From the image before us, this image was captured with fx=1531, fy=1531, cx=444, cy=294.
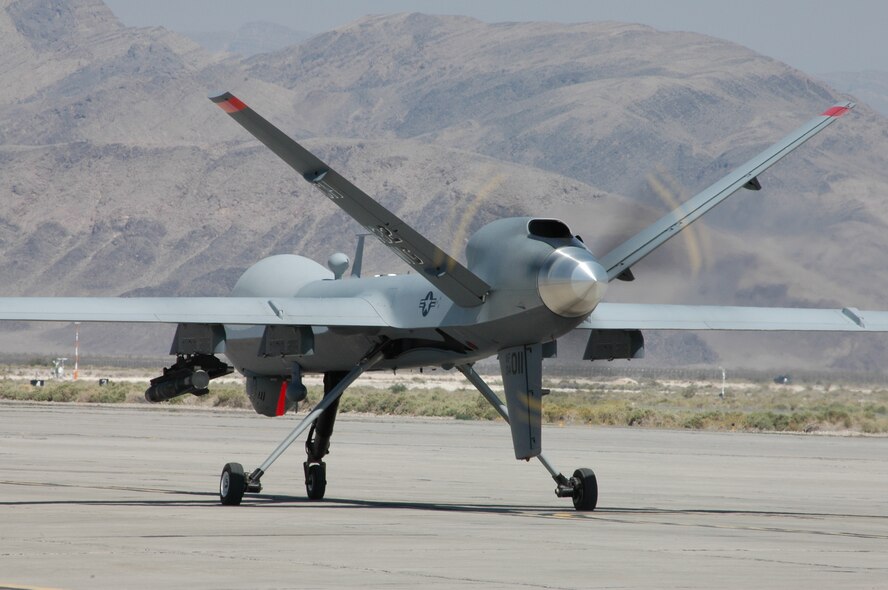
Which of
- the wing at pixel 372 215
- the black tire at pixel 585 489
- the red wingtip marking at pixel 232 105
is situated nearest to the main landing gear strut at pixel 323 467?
the black tire at pixel 585 489

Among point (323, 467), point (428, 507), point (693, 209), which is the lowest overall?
point (428, 507)

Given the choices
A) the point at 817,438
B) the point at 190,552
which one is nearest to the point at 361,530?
the point at 190,552

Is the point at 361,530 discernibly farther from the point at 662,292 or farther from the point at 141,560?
the point at 662,292

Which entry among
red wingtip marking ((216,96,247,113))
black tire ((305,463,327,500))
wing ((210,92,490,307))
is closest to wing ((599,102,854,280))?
wing ((210,92,490,307))

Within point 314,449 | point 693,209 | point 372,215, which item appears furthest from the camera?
point 314,449

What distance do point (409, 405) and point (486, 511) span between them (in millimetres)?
55277

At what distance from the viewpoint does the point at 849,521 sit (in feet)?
70.5

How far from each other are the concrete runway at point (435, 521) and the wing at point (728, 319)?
2.74 metres

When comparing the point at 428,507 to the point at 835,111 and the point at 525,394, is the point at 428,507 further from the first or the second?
the point at 835,111

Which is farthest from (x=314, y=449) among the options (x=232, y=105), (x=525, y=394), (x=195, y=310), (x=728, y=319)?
(x=232, y=105)

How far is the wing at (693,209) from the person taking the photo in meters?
20.6

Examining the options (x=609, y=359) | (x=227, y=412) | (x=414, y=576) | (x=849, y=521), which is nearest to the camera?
(x=414, y=576)

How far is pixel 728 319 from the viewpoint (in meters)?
22.8

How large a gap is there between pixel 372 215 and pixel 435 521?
4.02 metres
